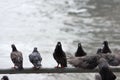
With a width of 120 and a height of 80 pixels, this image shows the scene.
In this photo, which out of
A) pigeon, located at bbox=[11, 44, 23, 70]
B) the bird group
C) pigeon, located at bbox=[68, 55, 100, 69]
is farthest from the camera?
pigeon, located at bbox=[11, 44, 23, 70]

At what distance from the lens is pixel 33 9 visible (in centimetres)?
1895

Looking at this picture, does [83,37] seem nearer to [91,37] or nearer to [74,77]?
[91,37]

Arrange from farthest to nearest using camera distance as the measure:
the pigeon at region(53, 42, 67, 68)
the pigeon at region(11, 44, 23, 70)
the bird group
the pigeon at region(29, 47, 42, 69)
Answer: the pigeon at region(53, 42, 67, 68), the pigeon at region(11, 44, 23, 70), the pigeon at region(29, 47, 42, 69), the bird group

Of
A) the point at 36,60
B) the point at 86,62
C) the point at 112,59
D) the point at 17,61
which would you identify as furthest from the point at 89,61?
the point at 17,61

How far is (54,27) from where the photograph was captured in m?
15.9

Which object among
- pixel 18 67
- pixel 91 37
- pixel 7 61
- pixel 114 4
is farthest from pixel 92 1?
pixel 18 67

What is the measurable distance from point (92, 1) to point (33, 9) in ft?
11.1

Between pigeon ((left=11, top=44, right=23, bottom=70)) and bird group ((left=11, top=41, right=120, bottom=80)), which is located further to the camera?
pigeon ((left=11, top=44, right=23, bottom=70))

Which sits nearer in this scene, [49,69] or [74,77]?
[49,69]

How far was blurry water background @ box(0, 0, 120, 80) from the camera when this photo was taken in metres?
12.8

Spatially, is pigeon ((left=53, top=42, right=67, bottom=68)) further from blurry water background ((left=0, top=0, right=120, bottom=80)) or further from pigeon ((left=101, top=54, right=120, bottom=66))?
blurry water background ((left=0, top=0, right=120, bottom=80))

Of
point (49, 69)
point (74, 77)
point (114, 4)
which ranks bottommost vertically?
point (74, 77)

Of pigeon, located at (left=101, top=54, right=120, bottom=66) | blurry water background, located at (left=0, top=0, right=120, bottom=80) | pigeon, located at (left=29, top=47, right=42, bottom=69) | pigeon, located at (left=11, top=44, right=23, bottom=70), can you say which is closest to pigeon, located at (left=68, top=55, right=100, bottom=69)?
pigeon, located at (left=101, top=54, right=120, bottom=66)

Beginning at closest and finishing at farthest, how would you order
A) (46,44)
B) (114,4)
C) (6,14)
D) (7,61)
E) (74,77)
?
(74,77)
(7,61)
(46,44)
(6,14)
(114,4)
